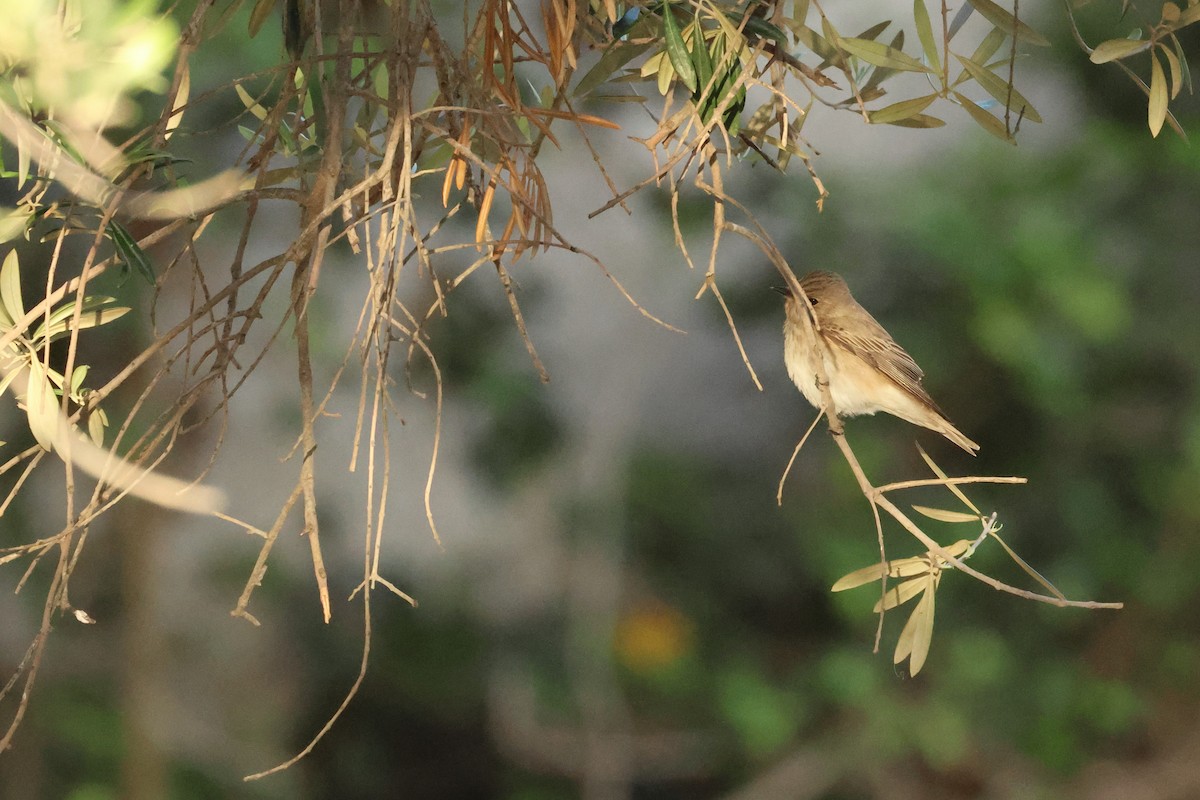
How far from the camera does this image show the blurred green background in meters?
2.31

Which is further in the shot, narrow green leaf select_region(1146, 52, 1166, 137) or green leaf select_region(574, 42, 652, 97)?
green leaf select_region(574, 42, 652, 97)

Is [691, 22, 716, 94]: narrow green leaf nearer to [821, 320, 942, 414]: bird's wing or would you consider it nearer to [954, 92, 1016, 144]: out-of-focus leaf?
[954, 92, 1016, 144]: out-of-focus leaf

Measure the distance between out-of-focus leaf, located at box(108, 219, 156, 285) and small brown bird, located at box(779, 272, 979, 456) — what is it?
0.51 metres

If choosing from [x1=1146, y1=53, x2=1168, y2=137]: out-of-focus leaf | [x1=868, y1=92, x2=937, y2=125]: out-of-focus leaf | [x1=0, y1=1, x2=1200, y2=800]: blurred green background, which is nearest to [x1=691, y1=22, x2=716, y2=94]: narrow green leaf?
[x1=868, y1=92, x2=937, y2=125]: out-of-focus leaf

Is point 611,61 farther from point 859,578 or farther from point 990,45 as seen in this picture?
point 859,578

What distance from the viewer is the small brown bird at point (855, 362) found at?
3.41 ft

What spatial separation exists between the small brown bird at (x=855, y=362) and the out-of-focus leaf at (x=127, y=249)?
51cm

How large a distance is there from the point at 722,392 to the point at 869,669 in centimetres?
67

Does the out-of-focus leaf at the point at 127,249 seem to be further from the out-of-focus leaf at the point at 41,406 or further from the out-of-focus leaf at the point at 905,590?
the out-of-focus leaf at the point at 905,590

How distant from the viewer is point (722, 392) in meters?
2.67

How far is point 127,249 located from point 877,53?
0.44 meters

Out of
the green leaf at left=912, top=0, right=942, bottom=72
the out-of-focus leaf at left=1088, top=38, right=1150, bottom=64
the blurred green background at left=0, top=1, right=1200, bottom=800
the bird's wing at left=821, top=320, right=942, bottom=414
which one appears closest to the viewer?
the out-of-focus leaf at left=1088, top=38, right=1150, bottom=64

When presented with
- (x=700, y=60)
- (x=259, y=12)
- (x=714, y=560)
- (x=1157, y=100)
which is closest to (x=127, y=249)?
(x=259, y=12)

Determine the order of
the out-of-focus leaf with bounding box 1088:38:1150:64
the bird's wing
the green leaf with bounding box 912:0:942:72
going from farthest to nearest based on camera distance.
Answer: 1. the bird's wing
2. the green leaf with bounding box 912:0:942:72
3. the out-of-focus leaf with bounding box 1088:38:1150:64
